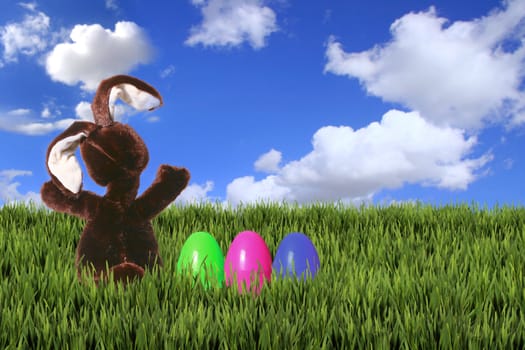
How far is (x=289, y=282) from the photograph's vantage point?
2941 millimetres

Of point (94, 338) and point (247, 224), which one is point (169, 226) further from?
point (94, 338)

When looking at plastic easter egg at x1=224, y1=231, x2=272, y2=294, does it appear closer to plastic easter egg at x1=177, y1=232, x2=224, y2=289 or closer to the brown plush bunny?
plastic easter egg at x1=177, y1=232, x2=224, y2=289

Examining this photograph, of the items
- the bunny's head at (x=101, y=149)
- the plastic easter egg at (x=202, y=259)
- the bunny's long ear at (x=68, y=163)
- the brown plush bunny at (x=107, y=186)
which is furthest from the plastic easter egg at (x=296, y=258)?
the bunny's long ear at (x=68, y=163)

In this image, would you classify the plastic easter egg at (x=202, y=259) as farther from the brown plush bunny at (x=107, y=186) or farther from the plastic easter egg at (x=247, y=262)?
the brown plush bunny at (x=107, y=186)

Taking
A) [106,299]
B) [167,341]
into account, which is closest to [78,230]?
[106,299]

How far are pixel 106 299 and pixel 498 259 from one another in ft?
8.05

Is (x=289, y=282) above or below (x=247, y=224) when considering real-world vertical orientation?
below

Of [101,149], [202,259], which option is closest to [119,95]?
[101,149]

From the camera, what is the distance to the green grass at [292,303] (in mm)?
2307

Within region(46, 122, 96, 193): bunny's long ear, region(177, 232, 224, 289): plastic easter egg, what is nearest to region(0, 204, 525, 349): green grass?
region(177, 232, 224, 289): plastic easter egg

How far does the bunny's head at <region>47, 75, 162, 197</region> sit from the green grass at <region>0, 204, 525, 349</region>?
0.53 m

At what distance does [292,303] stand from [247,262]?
0.49 metres

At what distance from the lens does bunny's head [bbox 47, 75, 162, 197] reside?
10.2ft

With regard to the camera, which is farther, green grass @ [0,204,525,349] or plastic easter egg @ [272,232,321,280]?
plastic easter egg @ [272,232,321,280]
